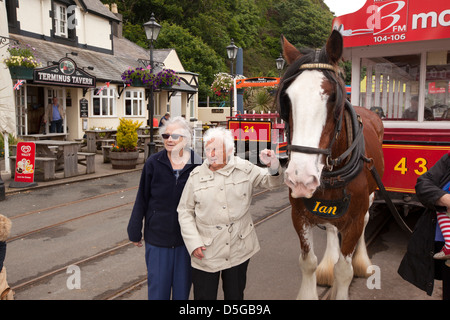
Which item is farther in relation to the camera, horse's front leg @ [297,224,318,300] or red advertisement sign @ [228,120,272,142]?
red advertisement sign @ [228,120,272,142]

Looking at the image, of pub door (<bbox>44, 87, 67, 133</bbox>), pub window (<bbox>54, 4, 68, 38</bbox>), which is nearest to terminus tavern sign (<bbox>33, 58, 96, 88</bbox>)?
pub door (<bbox>44, 87, 67, 133</bbox>)

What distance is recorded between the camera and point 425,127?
532 cm

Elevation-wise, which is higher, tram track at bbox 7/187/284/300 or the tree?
the tree

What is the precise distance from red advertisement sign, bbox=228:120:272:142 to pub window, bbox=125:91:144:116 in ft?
35.0

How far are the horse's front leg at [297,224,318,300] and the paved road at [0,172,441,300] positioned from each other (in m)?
0.29

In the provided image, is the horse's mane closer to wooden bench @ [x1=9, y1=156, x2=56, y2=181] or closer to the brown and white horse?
the brown and white horse

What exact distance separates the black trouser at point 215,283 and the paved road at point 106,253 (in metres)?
1.05

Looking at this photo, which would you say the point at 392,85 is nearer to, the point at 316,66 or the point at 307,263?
the point at 307,263

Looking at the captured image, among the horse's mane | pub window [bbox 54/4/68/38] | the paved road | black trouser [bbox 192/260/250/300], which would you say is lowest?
the paved road

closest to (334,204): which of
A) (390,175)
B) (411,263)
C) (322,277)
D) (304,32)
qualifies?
(411,263)

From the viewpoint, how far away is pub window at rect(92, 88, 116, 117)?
19530 millimetres

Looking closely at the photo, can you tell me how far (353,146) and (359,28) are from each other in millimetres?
2797

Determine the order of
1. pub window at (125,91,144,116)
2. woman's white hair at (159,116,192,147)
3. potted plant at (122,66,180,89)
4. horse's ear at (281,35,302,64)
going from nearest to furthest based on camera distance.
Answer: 1. horse's ear at (281,35,302,64)
2. woman's white hair at (159,116,192,147)
3. potted plant at (122,66,180,89)
4. pub window at (125,91,144,116)

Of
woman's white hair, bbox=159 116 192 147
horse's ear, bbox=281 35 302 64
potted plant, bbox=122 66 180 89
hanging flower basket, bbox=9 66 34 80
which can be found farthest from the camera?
potted plant, bbox=122 66 180 89
